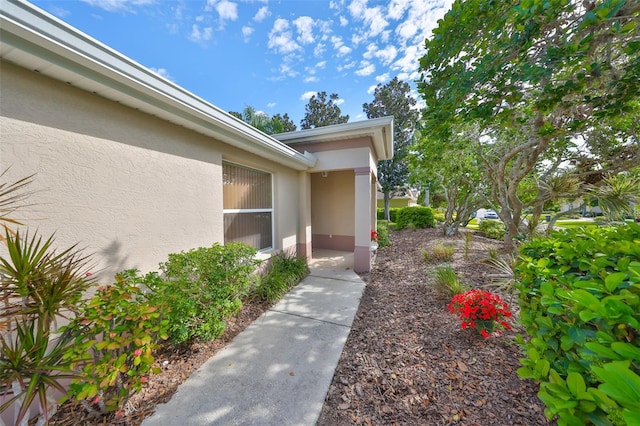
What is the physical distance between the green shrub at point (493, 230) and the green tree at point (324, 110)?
1569 centimetres

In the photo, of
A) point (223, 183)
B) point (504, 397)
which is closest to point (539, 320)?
point (504, 397)

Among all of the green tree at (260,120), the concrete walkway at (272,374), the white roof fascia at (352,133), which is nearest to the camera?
the concrete walkway at (272,374)

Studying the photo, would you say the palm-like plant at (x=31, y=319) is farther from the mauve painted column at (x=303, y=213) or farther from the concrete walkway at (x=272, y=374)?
the mauve painted column at (x=303, y=213)

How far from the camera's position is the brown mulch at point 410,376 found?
2.11 metres

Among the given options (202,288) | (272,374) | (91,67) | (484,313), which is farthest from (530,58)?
(202,288)

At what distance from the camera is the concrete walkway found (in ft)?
7.12

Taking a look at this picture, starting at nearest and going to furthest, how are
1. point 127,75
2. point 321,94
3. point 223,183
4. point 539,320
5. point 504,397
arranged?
1. point 539,320
2. point 504,397
3. point 127,75
4. point 223,183
5. point 321,94

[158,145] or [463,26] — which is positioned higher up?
[463,26]

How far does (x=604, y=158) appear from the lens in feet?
19.4

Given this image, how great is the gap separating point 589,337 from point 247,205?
5167 millimetres

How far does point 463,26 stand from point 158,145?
516cm

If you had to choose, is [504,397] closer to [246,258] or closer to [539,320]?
[539,320]

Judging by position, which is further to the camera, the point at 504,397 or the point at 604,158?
the point at 604,158

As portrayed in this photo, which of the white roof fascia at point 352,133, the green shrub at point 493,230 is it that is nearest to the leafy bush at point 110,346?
the white roof fascia at point 352,133
